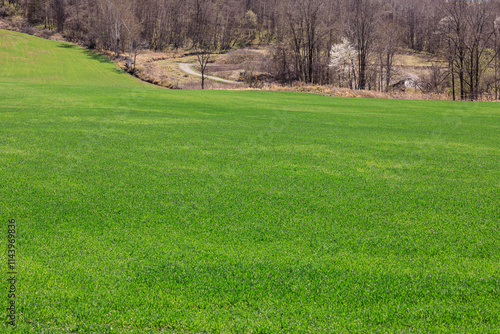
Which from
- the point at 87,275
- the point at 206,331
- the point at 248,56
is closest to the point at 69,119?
the point at 87,275

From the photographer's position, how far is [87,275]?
3664mm

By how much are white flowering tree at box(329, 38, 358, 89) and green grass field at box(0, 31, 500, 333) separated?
40.4 metres

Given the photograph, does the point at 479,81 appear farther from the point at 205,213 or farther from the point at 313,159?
the point at 205,213

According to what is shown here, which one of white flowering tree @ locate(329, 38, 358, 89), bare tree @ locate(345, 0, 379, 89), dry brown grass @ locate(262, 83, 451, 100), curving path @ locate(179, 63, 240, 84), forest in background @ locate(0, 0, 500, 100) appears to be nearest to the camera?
dry brown grass @ locate(262, 83, 451, 100)

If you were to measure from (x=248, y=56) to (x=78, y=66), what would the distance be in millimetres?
29259

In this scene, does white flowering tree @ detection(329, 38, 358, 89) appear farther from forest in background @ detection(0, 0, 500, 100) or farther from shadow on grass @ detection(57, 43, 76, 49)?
shadow on grass @ detection(57, 43, 76, 49)

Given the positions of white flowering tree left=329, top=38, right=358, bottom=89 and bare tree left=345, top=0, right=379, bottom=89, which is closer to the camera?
bare tree left=345, top=0, right=379, bottom=89

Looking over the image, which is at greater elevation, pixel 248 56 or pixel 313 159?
pixel 248 56

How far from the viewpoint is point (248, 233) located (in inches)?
182

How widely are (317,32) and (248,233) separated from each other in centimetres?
4582

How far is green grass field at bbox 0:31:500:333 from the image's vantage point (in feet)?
10.5

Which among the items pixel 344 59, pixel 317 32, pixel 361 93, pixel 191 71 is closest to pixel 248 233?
pixel 361 93

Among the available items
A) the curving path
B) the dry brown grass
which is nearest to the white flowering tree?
the curving path

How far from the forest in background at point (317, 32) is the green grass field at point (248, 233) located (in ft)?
80.7
